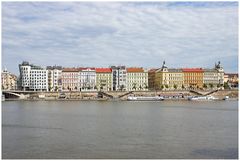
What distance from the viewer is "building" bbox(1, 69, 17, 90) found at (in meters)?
47.0

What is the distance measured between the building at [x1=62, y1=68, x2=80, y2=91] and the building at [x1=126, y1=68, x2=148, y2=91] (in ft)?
17.3

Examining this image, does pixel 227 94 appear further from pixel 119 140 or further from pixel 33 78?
pixel 119 140

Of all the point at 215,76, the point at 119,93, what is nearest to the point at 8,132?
the point at 119,93

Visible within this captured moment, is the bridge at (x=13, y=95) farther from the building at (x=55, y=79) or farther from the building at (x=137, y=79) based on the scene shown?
the building at (x=137, y=79)

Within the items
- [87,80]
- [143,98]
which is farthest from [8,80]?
[143,98]

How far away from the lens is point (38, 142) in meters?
9.93

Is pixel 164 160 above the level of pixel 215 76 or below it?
below

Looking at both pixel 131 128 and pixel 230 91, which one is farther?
pixel 230 91

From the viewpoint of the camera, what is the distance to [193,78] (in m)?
47.7

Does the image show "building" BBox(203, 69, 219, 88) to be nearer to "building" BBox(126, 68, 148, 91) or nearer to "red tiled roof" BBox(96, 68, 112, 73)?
"building" BBox(126, 68, 148, 91)

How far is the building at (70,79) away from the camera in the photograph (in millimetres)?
45688

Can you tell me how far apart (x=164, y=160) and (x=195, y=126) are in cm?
569

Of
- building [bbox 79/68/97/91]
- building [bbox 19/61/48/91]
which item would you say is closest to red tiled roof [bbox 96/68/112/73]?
building [bbox 79/68/97/91]

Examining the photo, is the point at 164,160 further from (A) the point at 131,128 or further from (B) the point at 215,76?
(B) the point at 215,76
